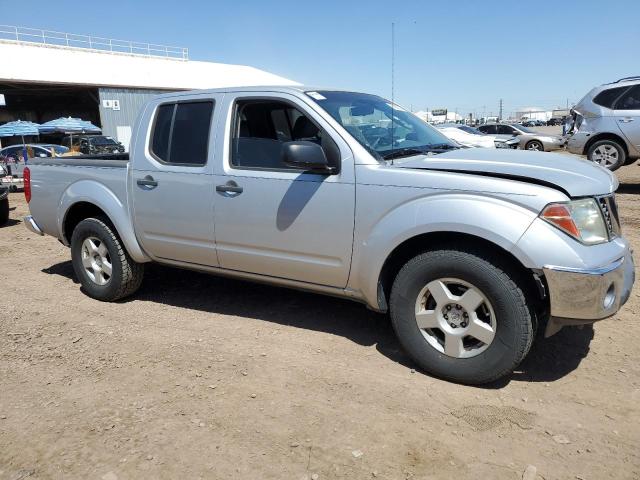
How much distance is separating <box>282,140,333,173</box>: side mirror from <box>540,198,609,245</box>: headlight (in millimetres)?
1381

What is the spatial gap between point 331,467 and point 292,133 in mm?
2489

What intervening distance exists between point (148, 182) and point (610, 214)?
340 cm

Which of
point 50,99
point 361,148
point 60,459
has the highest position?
point 50,99

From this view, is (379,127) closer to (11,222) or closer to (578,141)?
(578,141)

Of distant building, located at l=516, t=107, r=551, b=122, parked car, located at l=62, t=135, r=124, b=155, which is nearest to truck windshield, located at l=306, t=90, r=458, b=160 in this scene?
parked car, located at l=62, t=135, r=124, b=155

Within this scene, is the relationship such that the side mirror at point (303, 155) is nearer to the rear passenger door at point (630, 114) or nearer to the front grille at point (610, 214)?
the front grille at point (610, 214)

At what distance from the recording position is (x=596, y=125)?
1090 centimetres

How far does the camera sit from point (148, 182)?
4473 millimetres

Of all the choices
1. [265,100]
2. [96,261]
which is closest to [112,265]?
[96,261]

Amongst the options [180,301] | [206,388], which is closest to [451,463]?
[206,388]

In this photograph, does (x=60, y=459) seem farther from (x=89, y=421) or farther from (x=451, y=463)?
(x=451, y=463)

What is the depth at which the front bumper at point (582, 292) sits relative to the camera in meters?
2.89

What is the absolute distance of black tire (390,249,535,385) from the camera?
10.0ft

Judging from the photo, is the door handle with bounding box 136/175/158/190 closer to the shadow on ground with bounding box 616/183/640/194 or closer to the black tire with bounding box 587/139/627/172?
the black tire with bounding box 587/139/627/172
